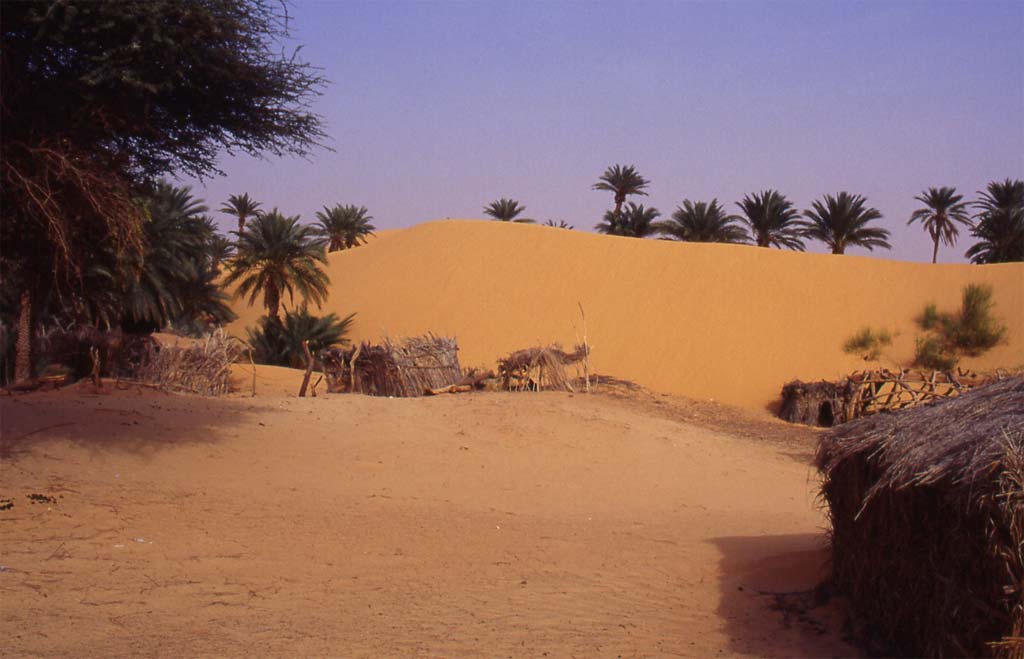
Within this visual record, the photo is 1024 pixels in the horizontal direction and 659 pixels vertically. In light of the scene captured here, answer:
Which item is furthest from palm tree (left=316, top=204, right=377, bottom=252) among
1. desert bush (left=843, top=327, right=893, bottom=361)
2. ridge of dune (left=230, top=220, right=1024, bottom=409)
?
desert bush (left=843, top=327, right=893, bottom=361)

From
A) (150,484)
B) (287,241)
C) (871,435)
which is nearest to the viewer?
(871,435)

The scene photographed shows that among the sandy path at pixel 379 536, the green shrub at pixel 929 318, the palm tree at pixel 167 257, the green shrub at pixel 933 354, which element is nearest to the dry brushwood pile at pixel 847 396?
the sandy path at pixel 379 536

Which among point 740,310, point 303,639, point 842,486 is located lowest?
point 303,639

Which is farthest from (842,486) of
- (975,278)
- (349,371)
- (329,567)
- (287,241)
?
(975,278)

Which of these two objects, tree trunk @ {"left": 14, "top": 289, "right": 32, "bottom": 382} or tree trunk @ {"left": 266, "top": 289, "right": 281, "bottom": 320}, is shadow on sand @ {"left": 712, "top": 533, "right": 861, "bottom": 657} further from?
tree trunk @ {"left": 266, "top": 289, "right": 281, "bottom": 320}

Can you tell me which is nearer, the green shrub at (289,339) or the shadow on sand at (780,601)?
the shadow on sand at (780,601)

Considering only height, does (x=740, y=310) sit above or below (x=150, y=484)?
above

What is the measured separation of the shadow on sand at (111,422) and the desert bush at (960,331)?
998 inches

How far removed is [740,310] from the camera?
34562mm

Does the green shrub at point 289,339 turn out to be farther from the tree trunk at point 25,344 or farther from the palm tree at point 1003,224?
the palm tree at point 1003,224

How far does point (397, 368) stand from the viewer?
1697cm

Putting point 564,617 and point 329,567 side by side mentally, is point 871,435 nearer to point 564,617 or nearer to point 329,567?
point 564,617

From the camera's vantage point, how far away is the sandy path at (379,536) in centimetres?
564

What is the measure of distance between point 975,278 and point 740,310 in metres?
9.36
